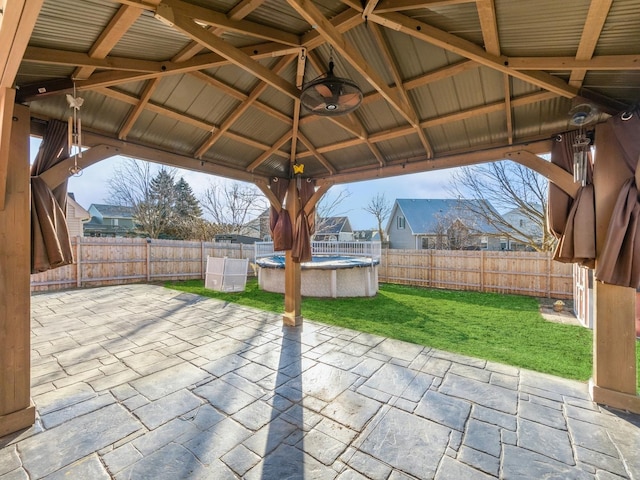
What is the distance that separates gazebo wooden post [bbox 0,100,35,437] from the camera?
2.29 meters

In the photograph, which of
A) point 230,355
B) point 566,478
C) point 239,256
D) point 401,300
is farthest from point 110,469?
point 239,256

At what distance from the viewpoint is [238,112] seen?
11.7 feet

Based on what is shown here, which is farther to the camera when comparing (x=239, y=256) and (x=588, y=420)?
(x=239, y=256)

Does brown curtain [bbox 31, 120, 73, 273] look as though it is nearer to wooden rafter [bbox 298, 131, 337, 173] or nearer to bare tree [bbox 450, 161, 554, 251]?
wooden rafter [bbox 298, 131, 337, 173]

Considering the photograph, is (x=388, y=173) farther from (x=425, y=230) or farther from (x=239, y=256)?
(x=425, y=230)

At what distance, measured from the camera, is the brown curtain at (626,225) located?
2.35 m

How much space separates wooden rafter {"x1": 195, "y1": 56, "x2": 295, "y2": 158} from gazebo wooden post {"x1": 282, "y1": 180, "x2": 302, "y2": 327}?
162 cm

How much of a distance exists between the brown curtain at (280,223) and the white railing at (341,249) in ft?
22.6

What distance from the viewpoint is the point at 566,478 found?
1.83 metres

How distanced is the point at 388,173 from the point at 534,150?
6.25 feet

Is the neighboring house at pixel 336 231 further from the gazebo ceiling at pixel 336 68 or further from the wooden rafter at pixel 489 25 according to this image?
the wooden rafter at pixel 489 25

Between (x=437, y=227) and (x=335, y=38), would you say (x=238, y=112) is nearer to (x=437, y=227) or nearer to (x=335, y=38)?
(x=335, y=38)

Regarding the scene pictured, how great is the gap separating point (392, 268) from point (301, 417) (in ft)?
31.0

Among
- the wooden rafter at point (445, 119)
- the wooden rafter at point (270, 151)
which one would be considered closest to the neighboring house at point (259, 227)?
the wooden rafter at point (270, 151)
